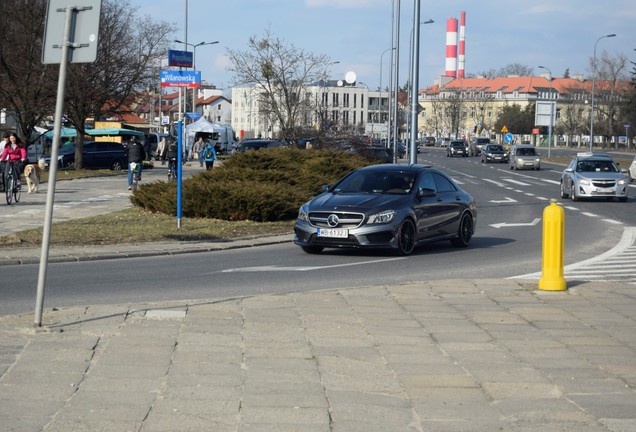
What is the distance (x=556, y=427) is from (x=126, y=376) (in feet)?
10.2

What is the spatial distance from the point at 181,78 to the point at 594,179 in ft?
64.1

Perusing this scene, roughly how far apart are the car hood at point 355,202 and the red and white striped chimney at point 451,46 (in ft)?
464

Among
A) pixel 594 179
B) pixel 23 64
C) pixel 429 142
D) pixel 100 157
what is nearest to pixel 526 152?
pixel 100 157

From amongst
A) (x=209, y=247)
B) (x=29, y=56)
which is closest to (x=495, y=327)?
(x=209, y=247)

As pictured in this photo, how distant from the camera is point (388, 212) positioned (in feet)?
55.9

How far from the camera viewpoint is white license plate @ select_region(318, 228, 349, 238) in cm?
1681

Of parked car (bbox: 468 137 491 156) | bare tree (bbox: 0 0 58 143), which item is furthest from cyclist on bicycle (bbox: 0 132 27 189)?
parked car (bbox: 468 137 491 156)

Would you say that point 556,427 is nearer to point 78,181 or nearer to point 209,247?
point 209,247

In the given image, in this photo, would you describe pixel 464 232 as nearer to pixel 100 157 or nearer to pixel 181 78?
pixel 181 78

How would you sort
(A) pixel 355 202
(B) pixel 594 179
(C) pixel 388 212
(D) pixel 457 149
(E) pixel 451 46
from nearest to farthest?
1. (C) pixel 388 212
2. (A) pixel 355 202
3. (B) pixel 594 179
4. (D) pixel 457 149
5. (E) pixel 451 46

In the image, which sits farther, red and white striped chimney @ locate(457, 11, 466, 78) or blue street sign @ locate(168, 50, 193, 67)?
red and white striped chimney @ locate(457, 11, 466, 78)

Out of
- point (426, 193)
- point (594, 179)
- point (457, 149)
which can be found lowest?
point (426, 193)

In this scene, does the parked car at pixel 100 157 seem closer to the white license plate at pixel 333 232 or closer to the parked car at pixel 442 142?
the white license plate at pixel 333 232

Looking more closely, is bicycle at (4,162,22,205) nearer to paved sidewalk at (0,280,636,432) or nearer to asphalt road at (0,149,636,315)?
asphalt road at (0,149,636,315)
